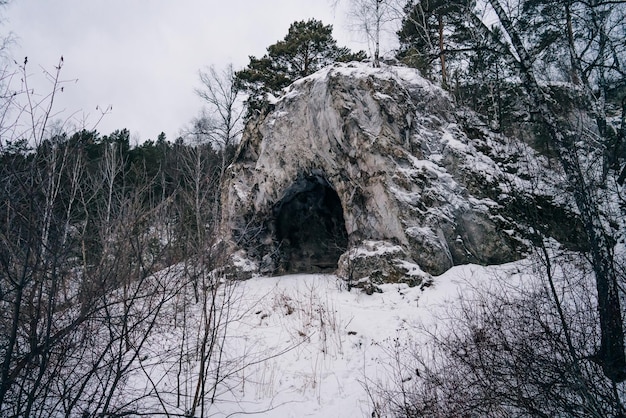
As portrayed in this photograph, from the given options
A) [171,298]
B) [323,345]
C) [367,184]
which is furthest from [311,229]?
[171,298]

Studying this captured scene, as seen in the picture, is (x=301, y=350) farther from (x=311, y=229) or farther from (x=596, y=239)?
(x=311, y=229)

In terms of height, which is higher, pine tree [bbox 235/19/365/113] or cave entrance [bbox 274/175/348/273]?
pine tree [bbox 235/19/365/113]

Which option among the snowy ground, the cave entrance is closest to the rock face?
the cave entrance

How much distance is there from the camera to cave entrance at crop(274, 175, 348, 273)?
42.8ft

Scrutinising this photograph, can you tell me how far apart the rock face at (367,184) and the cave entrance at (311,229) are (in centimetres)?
4

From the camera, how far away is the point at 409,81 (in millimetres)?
12570

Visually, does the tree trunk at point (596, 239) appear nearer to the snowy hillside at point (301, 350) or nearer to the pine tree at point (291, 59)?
the snowy hillside at point (301, 350)

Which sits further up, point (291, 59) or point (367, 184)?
point (291, 59)

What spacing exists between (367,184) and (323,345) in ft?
18.0

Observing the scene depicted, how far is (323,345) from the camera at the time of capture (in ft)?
20.0

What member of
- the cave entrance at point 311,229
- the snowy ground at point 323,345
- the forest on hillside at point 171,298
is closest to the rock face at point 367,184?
the cave entrance at point 311,229

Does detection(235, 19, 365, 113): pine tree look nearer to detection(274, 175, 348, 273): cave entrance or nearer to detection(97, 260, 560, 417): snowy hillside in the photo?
detection(274, 175, 348, 273): cave entrance

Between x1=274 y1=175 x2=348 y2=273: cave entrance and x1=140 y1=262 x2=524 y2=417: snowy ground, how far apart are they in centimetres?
366

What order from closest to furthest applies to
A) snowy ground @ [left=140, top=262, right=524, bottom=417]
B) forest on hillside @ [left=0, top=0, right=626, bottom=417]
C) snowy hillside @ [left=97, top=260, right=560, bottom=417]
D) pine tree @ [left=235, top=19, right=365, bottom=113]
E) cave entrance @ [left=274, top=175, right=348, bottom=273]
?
forest on hillside @ [left=0, top=0, right=626, bottom=417] < snowy hillside @ [left=97, top=260, right=560, bottom=417] < snowy ground @ [left=140, top=262, right=524, bottom=417] < cave entrance @ [left=274, top=175, right=348, bottom=273] < pine tree @ [left=235, top=19, right=365, bottom=113]
